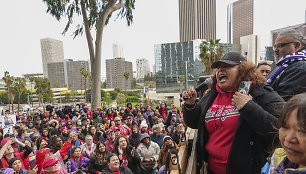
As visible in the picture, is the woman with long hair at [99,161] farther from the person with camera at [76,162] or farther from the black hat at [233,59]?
the black hat at [233,59]

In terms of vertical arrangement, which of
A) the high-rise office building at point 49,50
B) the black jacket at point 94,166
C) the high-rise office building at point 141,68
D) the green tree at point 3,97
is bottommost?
the green tree at point 3,97

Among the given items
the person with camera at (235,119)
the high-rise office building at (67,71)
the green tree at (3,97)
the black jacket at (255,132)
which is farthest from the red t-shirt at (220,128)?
the high-rise office building at (67,71)

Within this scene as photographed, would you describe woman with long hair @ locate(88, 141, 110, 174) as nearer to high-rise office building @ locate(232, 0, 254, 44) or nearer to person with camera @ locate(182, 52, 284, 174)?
person with camera @ locate(182, 52, 284, 174)

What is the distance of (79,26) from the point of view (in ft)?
41.1

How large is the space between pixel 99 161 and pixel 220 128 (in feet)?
10.7

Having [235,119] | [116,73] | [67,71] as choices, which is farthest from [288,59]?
[67,71]

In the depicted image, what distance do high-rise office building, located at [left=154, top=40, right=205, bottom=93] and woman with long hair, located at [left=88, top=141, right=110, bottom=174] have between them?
5805 cm

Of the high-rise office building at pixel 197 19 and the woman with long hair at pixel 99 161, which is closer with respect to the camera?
the woman with long hair at pixel 99 161

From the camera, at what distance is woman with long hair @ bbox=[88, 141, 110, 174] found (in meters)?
3.90

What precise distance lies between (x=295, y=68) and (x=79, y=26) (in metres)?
13.4

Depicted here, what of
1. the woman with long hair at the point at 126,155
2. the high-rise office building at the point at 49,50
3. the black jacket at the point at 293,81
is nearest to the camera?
the black jacket at the point at 293,81

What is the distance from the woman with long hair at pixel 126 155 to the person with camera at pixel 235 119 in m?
2.90

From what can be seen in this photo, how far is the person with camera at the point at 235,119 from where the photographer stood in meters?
1.19

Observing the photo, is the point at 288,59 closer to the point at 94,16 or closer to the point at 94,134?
the point at 94,134
